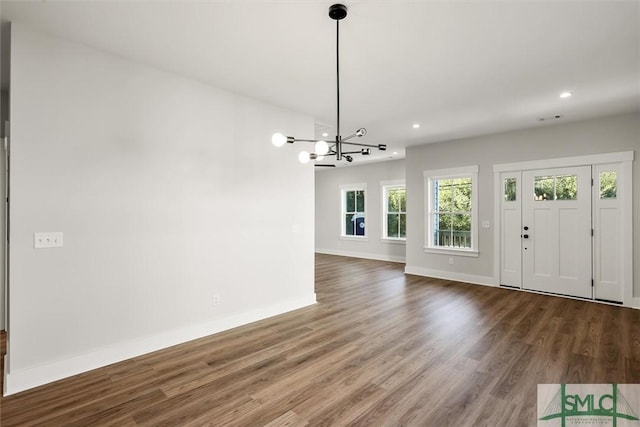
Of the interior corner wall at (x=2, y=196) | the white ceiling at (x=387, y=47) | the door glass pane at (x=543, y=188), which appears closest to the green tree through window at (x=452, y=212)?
the door glass pane at (x=543, y=188)

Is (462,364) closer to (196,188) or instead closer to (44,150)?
(196,188)

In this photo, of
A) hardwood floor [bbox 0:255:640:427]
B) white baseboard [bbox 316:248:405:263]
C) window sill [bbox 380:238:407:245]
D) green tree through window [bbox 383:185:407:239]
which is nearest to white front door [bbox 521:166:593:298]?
hardwood floor [bbox 0:255:640:427]

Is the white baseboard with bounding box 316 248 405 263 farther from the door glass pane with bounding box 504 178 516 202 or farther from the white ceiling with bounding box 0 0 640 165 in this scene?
the white ceiling with bounding box 0 0 640 165

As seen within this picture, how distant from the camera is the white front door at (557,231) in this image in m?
4.97

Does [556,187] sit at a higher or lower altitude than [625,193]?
higher

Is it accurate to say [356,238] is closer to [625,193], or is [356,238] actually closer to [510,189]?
[510,189]

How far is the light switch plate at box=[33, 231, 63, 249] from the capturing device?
253 cm

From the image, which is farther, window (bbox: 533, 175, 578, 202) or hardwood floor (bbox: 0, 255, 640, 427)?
window (bbox: 533, 175, 578, 202)

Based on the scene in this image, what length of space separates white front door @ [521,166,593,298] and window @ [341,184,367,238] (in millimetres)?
4630

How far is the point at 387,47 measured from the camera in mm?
2822

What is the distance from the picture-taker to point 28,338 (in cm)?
248

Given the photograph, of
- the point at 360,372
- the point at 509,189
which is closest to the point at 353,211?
the point at 509,189

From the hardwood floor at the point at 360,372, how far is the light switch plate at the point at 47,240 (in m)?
1.13

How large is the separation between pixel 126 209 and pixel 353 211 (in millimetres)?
7541
